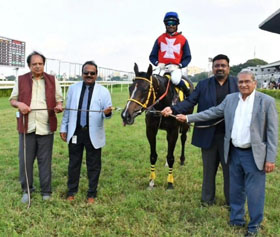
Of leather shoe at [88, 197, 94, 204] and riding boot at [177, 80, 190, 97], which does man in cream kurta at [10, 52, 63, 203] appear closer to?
leather shoe at [88, 197, 94, 204]

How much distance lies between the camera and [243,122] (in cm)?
308

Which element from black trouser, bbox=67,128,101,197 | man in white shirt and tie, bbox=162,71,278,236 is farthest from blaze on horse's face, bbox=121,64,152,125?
man in white shirt and tie, bbox=162,71,278,236

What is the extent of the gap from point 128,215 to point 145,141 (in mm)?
4468

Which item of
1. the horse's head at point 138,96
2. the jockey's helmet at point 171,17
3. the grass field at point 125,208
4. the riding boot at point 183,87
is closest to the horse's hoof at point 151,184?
the grass field at point 125,208

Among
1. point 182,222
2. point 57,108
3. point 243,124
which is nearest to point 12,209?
point 57,108

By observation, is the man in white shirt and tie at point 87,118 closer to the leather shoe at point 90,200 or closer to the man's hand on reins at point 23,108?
the leather shoe at point 90,200

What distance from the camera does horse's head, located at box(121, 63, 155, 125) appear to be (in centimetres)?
378

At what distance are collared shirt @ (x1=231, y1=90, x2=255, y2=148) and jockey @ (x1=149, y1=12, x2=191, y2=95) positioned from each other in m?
1.94

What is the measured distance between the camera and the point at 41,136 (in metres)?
4.02

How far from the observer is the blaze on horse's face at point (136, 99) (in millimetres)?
3764

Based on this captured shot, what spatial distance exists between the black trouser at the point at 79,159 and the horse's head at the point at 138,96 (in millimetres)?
699

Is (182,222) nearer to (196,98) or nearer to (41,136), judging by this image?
(196,98)

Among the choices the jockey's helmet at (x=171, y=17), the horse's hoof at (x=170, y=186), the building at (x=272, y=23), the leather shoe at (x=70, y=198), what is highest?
the building at (x=272, y=23)

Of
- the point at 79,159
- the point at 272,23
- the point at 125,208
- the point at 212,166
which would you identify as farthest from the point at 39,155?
the point at 272,23
